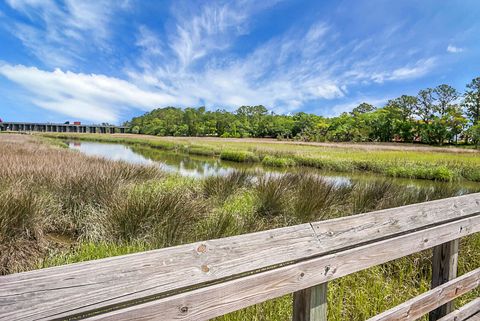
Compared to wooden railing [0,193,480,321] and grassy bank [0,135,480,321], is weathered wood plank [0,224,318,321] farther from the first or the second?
grassy bank [0,135,480,321]

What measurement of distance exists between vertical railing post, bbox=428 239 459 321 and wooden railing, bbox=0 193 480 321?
37cm

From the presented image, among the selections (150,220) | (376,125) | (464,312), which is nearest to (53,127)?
(376,125)

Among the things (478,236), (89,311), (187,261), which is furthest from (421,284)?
(89,311)

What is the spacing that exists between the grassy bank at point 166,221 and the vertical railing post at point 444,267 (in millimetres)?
485

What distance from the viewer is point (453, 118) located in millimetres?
48406

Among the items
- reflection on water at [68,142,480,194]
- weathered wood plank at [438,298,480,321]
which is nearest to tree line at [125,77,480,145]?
reflection on water at [68,142,480,194]

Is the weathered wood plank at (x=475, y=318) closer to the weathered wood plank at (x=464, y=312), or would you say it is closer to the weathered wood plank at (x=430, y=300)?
the weathered wood plank at (x=464, y=312)

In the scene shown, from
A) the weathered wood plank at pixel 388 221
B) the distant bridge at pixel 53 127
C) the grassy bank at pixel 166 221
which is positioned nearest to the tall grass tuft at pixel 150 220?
the grassy bank at pixel 166 221

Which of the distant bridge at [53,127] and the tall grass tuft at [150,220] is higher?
the distant bridge at [53,127]

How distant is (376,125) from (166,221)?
61.7m

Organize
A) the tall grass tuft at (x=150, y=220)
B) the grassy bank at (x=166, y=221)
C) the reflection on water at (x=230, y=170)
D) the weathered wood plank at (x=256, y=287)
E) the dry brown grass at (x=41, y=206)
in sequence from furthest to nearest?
1. the reflection on water at (x=230, y=170)
2. the tall grass tuft at (x=150, y=220)
3. the dry brown grass at (x=41, y=206)
4. the grassy bank at (x=166, y=221)
5. the weathered wood plank at (x=256, y=287)

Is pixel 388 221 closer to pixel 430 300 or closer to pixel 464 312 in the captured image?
pixel 430 300

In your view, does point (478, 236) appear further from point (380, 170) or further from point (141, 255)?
point (380, 170)

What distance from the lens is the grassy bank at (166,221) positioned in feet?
9.46
